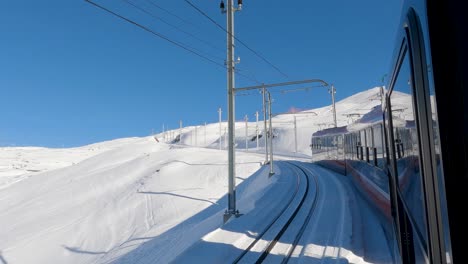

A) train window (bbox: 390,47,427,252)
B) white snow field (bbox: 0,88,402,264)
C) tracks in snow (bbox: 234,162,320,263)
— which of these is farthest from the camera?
white snow field (bbox: 0,88,402,264)

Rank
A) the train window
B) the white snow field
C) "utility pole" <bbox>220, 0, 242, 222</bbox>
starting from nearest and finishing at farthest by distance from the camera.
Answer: the train window
"utility pole" <bbox>220, 0, 242, 222</bbox>
the white snow field

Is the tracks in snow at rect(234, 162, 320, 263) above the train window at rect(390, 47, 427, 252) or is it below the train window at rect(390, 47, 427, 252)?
below

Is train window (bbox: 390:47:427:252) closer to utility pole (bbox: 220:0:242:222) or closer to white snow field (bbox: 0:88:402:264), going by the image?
white snow field (bbox: 0:88:402:264)

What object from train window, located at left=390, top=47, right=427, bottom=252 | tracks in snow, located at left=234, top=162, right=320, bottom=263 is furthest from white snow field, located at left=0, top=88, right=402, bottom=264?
train window, located at left=390, top=47, right=427, bottom=252

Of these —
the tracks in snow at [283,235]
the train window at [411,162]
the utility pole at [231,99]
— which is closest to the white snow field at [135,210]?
the tracks in snow at [283,235]

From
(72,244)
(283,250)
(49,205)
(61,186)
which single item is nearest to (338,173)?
(283,250)

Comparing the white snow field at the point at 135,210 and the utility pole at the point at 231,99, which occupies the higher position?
the utility pole at the point at 231,99

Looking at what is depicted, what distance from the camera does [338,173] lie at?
73.9ft

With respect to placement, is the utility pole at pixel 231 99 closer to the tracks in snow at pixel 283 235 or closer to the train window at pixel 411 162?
the tracks in snow at pixel 283 235

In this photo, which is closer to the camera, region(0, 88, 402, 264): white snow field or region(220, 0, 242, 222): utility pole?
region(220, 0, 242, 222): utility pole

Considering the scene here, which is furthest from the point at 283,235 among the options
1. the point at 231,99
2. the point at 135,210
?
the point at 135,210

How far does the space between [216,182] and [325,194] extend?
1561 centimetres

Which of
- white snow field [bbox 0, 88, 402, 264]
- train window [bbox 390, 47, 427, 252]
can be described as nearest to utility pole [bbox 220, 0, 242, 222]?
white snow field [bbox 0, 88, 402, 264]

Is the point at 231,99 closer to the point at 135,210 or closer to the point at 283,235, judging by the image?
the point at 283,235
